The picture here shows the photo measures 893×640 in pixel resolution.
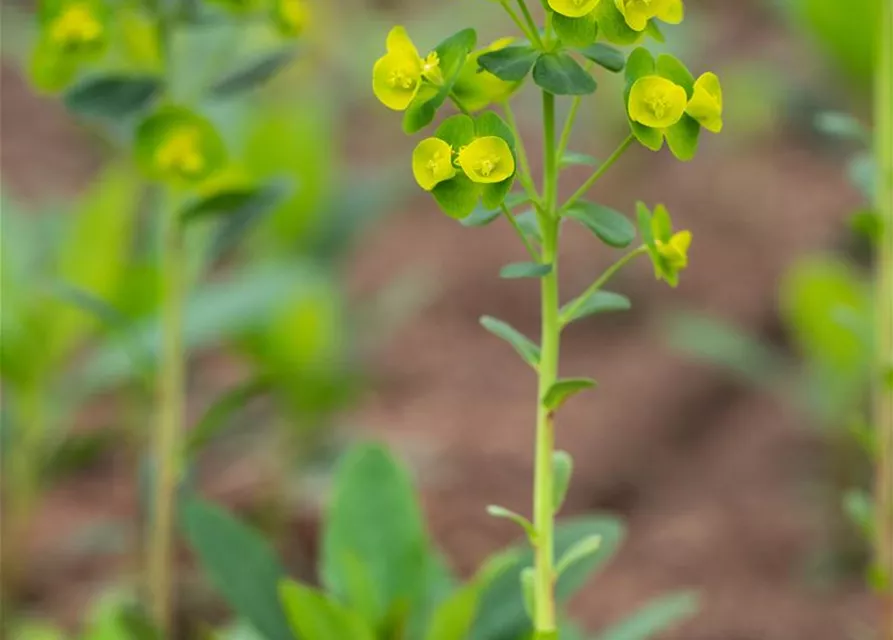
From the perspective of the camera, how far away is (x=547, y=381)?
696mm

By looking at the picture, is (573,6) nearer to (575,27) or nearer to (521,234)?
(575,27)

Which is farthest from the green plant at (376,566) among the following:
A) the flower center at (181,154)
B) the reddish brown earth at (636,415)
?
the reddish brown earth at (636,415)

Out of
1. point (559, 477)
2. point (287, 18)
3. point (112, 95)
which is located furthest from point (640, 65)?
point (112, 95)

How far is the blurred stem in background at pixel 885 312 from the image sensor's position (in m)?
0.96

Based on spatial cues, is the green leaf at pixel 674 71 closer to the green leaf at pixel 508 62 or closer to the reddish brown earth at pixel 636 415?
the green leaf at pixel 508 62

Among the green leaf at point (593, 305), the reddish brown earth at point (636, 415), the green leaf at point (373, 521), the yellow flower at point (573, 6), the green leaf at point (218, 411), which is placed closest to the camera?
the yellow flower at point (573, 6)

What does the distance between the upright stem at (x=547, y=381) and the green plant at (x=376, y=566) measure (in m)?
0.15

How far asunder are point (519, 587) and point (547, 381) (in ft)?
0.89

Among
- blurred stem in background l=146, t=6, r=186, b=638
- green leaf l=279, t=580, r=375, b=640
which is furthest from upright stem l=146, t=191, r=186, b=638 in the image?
green leaf l=279, t=580, r=375, b=640

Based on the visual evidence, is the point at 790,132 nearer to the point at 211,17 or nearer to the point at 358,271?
the point at 358,271

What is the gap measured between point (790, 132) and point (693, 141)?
2.19m

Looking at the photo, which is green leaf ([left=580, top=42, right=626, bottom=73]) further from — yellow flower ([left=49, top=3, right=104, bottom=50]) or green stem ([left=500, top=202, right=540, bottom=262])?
yellow flower ([left=49, top=3, right=104, bottom=50])

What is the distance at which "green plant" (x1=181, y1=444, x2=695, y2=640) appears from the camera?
0.88 m

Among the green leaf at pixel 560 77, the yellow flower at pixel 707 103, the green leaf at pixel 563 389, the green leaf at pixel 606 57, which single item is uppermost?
the green leaf at pixel 606 57
